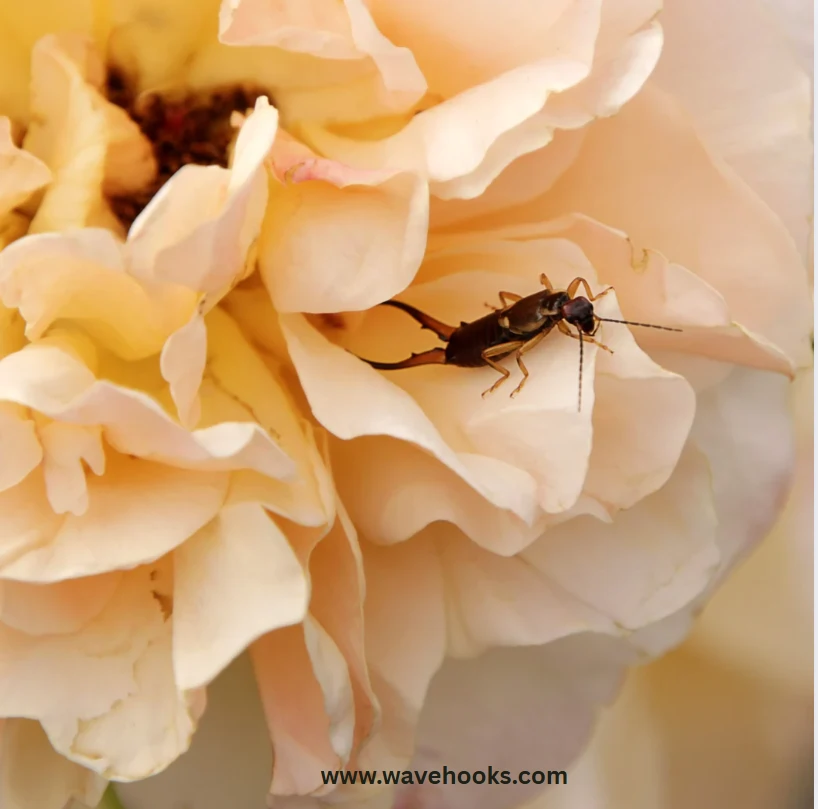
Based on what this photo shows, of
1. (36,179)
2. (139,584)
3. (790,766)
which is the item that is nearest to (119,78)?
(36,179)

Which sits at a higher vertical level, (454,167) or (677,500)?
(454,167)

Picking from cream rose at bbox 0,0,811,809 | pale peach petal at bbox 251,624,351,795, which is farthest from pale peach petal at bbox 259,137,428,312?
pale peach petal at bbox 251,624,351,795

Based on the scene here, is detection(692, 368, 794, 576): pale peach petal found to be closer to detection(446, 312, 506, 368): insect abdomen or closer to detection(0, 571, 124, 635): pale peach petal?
detection(446, 312, 506, 368): insect abdomen

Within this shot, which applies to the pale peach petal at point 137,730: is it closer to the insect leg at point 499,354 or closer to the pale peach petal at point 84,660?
the pale peach petal at point 84,660

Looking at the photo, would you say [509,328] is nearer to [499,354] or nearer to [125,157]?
[499,354]

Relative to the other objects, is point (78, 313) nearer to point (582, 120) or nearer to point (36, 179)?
point (36, 179)

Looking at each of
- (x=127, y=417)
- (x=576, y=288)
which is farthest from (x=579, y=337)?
(x=127, y=417)

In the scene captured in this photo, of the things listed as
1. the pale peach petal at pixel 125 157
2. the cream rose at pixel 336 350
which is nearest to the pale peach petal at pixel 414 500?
the cream rose at pixel 336 350

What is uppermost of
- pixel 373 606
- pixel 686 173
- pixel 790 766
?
pixel 686 173
